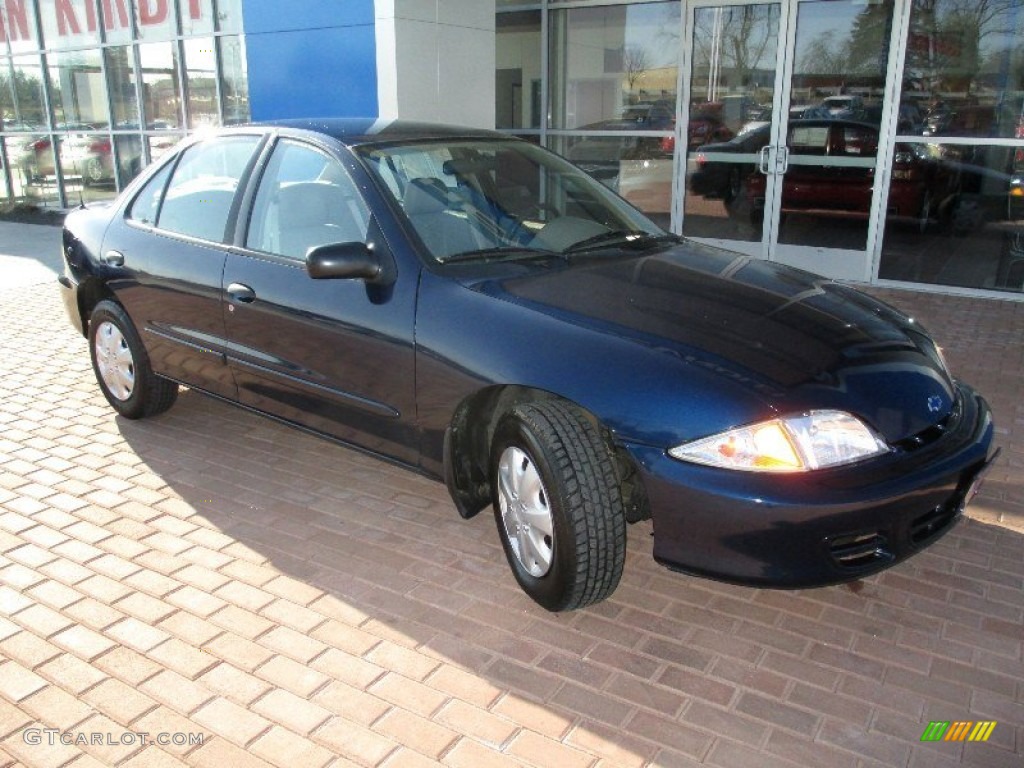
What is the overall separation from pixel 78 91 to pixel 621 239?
12.8m

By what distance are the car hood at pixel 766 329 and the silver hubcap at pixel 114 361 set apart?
2.59 meters

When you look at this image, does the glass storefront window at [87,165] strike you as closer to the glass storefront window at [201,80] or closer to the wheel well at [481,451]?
the glass storefront window at [201,80]

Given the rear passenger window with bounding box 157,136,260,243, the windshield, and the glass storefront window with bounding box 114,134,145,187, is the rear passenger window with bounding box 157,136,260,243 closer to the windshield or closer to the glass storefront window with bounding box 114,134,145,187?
the windshield

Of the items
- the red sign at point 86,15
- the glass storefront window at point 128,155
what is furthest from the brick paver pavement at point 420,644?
the glass storefront window at point 128,155

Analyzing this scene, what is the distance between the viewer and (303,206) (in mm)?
3857

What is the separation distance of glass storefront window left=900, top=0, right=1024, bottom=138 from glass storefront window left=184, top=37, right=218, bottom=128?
8460mm

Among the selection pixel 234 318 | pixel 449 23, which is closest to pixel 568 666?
pixel 234 318

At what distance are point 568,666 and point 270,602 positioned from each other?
1133mm

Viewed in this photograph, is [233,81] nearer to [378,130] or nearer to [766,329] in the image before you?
[378,130]

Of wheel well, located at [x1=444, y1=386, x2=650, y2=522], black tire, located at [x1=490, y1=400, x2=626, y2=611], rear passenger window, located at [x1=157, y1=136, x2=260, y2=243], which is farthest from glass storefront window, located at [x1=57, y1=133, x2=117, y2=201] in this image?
black tire, located at [x1=490, y1=400, x2=626, y2=611]

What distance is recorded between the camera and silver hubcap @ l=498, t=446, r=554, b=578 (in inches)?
116

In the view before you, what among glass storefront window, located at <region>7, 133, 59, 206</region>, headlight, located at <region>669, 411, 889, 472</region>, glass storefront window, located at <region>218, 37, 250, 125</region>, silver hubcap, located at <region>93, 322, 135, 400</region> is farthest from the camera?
glass storefront window, located at <region>7, 133, 59, 206</region>

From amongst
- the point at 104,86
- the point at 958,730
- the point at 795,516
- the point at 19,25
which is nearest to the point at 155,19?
the point at 104,86

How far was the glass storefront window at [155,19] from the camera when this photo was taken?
475 inches
